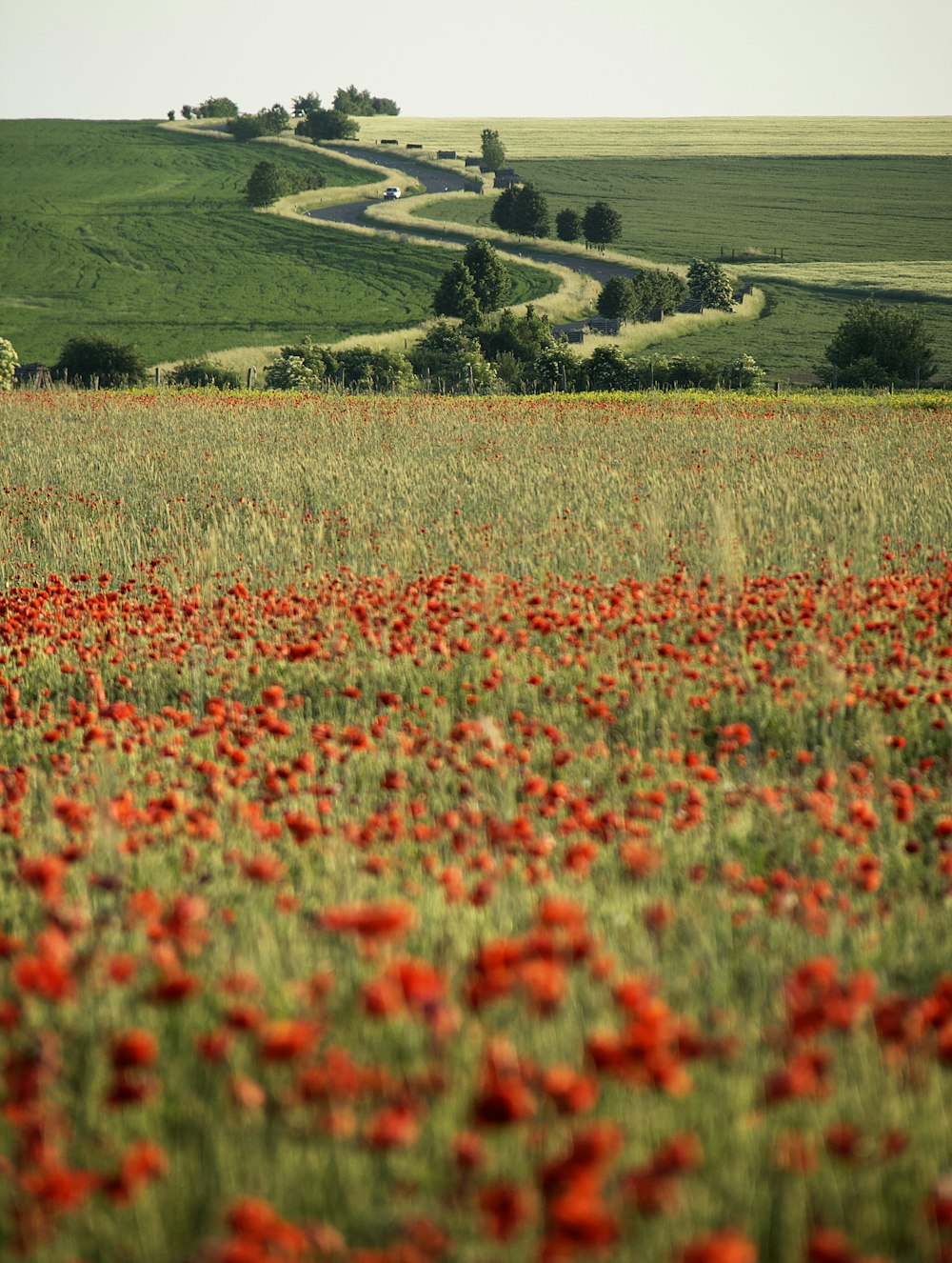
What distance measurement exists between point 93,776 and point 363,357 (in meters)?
41.7

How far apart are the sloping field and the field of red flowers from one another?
4664 inches

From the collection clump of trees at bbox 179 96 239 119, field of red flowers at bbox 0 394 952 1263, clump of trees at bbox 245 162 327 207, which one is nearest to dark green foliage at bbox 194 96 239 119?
clump of trees at bbox 179 96 239 119

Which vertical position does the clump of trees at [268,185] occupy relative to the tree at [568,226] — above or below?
above

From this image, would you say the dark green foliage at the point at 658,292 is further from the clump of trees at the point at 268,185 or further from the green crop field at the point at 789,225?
the clump of trees at the point at 268,185

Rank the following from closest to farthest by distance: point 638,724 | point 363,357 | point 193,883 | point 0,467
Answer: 1. point 193,883
2. point 638,724
3. point 0,467
4. point 363,357

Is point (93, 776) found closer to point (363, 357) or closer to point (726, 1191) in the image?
point (726, 1191)

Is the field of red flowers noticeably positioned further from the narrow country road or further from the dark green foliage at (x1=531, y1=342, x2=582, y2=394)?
the narrow country road

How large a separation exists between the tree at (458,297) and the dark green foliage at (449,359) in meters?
6.07

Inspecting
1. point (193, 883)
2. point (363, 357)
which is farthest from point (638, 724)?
point (363, 357)

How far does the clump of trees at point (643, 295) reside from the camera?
60.0m

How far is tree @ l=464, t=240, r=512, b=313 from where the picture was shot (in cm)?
6181

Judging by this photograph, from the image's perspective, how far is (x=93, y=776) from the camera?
4.69 metres

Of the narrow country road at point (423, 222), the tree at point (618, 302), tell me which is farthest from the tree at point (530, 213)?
the tree at point (618, 302)

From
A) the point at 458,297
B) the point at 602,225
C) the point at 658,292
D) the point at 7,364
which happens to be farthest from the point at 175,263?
the point at 7,364
